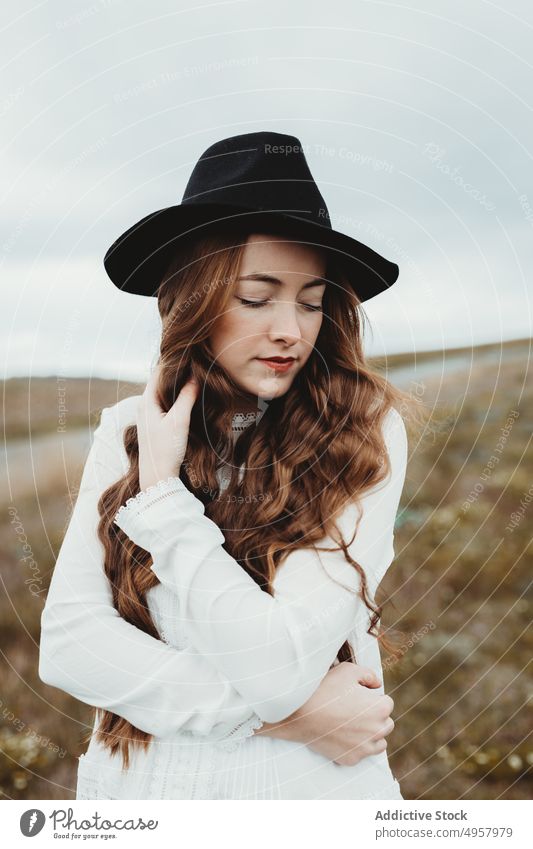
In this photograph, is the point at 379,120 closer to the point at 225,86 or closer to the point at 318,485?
the point at 225,86

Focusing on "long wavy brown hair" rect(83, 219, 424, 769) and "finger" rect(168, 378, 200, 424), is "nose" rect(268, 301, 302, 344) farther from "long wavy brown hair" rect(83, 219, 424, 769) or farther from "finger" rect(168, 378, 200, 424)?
"finger" rect(168, 378, 200, 424)

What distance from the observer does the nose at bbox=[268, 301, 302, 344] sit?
181 cm

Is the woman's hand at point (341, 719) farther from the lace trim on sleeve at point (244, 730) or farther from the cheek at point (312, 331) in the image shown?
the cheek at point (312, 331)

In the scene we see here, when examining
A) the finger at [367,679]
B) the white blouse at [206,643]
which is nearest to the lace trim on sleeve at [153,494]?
the white blouse at [206,643]

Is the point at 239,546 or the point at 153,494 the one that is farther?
the point at 239,546

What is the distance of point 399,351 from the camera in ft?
7.95

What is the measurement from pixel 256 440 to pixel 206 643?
2.14ft

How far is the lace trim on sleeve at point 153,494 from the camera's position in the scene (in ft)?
5.67

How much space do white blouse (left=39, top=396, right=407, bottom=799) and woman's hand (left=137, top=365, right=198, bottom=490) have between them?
44 mm

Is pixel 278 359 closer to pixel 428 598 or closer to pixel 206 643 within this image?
pixel 206 643

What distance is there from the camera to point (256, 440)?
6.90ft

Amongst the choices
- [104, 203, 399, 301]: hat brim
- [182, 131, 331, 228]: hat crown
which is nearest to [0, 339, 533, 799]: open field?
[104, 203, 399, 301]: hat brim

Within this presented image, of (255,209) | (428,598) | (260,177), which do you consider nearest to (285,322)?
(255,209)

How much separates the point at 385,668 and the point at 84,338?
1.92 m
